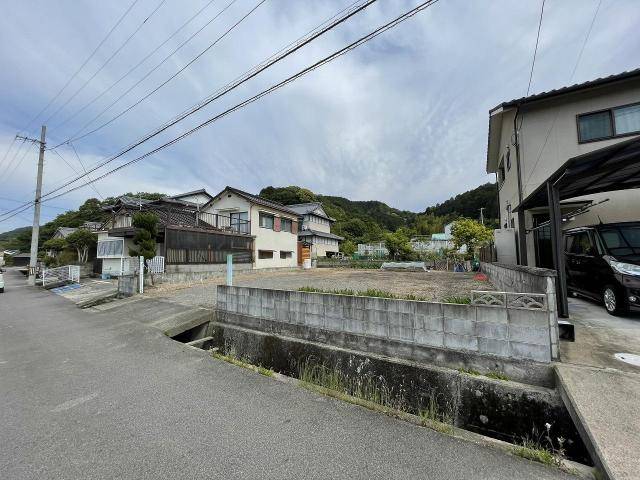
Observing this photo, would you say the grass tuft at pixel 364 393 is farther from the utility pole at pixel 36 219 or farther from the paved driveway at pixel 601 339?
the utility pole at pixel 36 219

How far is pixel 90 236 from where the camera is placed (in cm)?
2120

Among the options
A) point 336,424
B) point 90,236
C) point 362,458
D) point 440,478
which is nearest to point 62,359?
point 336,424

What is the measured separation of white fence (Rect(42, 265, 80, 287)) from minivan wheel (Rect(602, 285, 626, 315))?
73.2 ft

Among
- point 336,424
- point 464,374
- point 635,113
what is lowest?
point 336,424

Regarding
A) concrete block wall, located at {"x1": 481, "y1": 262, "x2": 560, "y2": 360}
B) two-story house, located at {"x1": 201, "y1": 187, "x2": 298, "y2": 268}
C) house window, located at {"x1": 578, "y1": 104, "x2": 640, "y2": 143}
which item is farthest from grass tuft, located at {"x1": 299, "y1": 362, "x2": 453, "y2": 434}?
two-story house, located at {"x1": 201, "y1": 187, "x2": 298, "y2": 268}

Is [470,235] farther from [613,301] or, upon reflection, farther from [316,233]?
[316,233]

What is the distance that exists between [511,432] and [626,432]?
45.9 inches

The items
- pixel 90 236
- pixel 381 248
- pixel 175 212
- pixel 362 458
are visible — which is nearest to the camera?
pixel 362 458

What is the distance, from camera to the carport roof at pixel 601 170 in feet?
13.0

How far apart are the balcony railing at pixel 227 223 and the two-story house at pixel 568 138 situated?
50.8ft

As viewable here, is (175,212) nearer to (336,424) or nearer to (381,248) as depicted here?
(336,424)

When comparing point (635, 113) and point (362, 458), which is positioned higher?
point (635, 113)

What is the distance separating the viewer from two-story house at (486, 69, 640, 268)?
7586 millimetres

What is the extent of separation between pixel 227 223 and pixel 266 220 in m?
2.80
